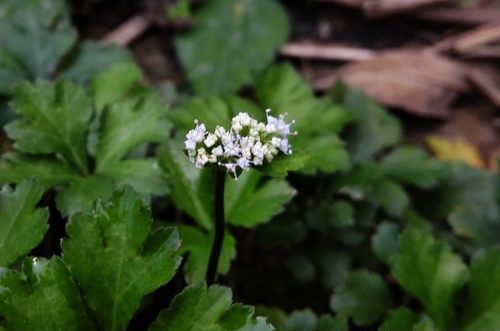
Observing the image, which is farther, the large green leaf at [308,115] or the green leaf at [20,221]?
the large green leaf at [308,115]

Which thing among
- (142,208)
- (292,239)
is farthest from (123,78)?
(142,208)

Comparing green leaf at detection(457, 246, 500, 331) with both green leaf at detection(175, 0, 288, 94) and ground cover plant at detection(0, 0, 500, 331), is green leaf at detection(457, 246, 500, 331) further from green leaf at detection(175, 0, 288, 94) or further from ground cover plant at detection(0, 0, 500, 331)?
green leaf at detection(175, 0, 288, 94)

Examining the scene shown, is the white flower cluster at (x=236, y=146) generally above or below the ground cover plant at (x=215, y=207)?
above

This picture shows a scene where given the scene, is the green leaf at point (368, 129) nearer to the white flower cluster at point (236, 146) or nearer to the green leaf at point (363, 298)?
the green leaf at point (363, 298)

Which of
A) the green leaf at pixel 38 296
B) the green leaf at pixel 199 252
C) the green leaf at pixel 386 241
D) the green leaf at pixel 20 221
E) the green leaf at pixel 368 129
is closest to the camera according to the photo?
the green leaf at pixel 38 296

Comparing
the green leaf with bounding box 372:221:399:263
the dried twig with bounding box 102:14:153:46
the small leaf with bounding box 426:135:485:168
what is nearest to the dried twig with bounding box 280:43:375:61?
the small leaf with bounding box 426:135:485:168

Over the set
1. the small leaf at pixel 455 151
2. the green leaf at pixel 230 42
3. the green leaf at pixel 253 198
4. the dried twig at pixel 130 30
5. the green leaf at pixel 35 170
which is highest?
the green leaf at pixel 35 170

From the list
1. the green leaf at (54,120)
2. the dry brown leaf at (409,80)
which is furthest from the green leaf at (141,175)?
the dry brown leaf at (409,80)

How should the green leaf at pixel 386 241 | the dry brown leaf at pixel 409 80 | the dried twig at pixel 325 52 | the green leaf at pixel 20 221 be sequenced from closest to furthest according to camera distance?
the green leaf at pixel 20 221 < the green leaf at pixel 386 241 < the dry brown leaf at pixel 409 80 < the dried twig at pixel 325 52
